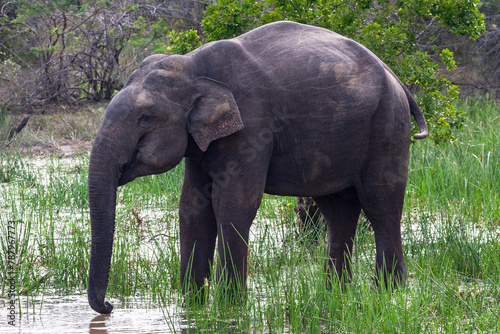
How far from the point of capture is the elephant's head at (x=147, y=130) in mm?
3979

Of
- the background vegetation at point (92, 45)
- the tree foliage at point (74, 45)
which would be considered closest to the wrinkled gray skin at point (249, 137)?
the background vegetation at point (92, 45)

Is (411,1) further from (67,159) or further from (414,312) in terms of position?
(67,159)

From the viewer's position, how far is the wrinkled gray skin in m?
4.06

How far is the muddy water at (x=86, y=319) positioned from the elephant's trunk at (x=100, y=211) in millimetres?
346

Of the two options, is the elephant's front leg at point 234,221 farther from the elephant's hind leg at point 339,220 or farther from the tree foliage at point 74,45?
the tree foliage at point 74,45

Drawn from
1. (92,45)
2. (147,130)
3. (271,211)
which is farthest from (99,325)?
(92,45)

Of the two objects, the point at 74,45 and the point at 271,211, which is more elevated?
the point at 74,45

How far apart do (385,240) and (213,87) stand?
4.81 feet

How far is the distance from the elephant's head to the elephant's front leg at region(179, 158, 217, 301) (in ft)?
1.22

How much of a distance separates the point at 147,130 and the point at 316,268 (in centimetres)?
163

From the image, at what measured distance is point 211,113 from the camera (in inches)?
161

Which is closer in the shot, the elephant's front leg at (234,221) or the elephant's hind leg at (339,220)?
the elephant's front leg at (234,221)

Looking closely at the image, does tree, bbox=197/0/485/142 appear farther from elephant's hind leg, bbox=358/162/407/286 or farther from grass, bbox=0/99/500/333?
elephant's hind leg, bbox=358/162/407/286

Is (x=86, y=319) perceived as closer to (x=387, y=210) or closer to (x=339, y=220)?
(x=339, y=220)
